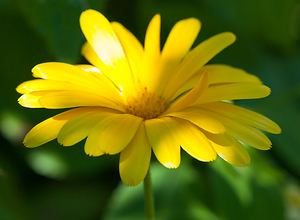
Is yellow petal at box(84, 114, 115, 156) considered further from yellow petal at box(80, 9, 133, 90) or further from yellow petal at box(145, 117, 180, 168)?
yellow petal at box(80, 9, 133, 90)

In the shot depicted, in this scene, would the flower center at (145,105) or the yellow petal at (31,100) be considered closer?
the yellow petal at (31,100)

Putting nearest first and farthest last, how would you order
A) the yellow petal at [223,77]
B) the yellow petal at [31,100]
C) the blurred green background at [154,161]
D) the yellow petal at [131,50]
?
1. the yellow petal at [31,100]
2. the yellow petal at [223,77]
3. the yellow petal at [131,50]
4. the blurred green background at [154,161]

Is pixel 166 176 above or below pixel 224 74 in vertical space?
below

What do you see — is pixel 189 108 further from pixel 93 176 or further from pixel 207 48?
pixel 93 176

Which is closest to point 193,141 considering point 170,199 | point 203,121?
point 203,121

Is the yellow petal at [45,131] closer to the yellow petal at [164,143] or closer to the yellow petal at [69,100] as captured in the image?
the yellow petal at [69,100]

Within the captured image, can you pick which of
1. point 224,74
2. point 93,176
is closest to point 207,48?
point 224,74

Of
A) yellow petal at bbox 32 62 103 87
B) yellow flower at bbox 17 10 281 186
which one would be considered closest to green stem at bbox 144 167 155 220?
yellow flower at bbox 17 10 281 186

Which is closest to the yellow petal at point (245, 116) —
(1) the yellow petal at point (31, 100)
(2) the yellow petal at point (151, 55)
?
(2) the yellow petal at point (151, 55)
